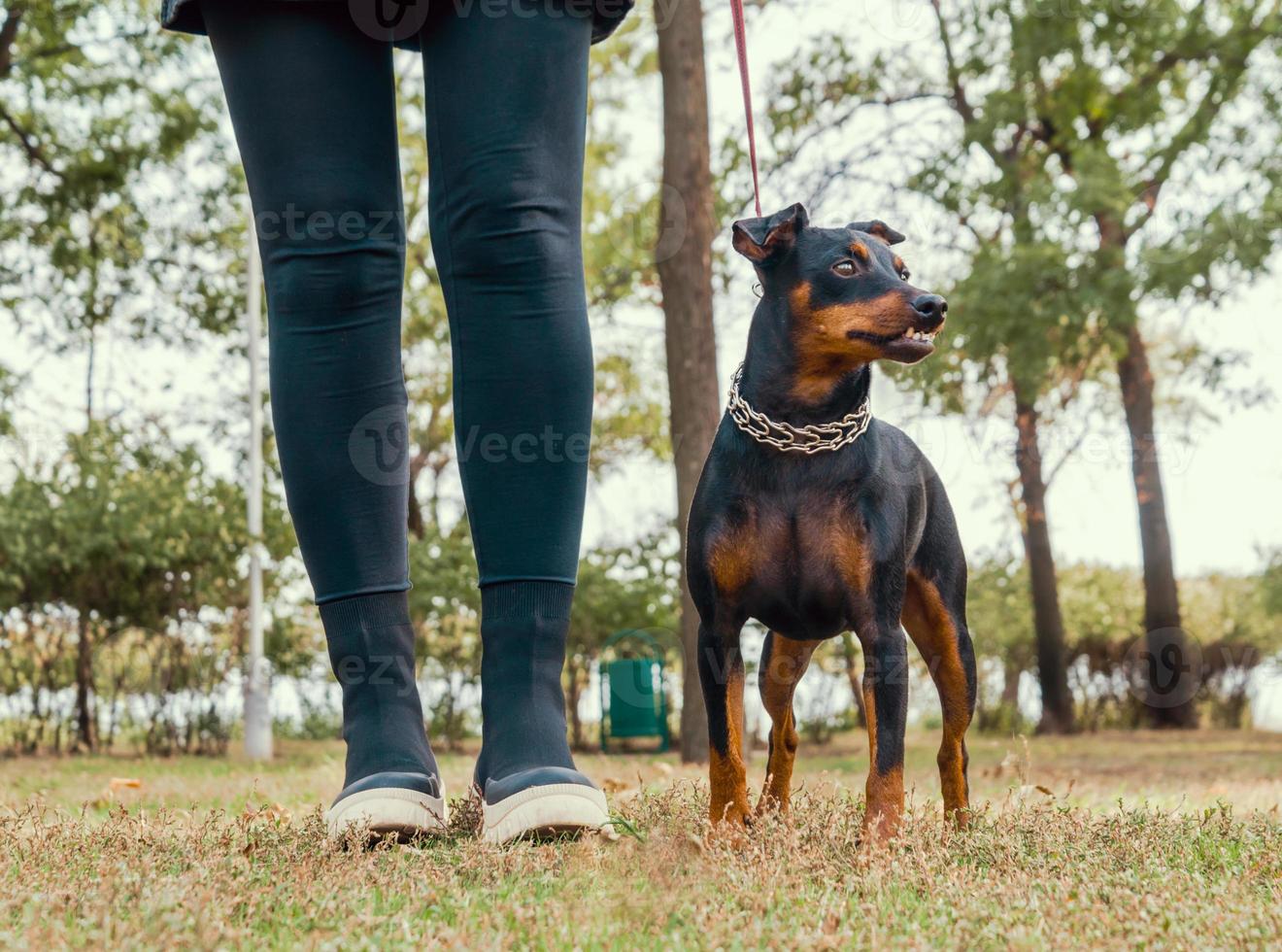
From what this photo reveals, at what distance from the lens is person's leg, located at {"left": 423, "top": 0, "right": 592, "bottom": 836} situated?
2.42 m

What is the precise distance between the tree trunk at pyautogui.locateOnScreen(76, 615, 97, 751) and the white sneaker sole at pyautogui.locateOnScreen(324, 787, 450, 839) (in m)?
10.1

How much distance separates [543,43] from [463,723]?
10.3m

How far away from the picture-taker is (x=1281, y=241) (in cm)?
1061

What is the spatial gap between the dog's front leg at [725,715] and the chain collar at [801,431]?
0.38 meters

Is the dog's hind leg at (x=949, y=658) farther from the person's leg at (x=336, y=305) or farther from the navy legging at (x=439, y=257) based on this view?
the person's leg at (x=336, y=305)

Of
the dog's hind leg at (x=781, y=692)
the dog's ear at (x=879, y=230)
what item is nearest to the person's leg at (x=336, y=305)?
the dog's hind leg at (x=781, y=692)

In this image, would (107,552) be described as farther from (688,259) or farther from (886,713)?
(886,713)

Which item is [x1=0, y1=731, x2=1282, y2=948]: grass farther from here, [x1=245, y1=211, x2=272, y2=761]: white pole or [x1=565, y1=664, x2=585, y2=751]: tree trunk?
Result: [x1=565, y1=664, x2=585, y2=751]: tree trunk

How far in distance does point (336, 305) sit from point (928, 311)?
1.17 meters

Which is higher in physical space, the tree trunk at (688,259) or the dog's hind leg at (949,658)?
the tree trunk at (688,259)

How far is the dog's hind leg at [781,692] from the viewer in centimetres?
288

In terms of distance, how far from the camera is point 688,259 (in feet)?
27.6

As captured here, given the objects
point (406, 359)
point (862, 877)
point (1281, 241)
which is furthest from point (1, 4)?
point (862, 877)

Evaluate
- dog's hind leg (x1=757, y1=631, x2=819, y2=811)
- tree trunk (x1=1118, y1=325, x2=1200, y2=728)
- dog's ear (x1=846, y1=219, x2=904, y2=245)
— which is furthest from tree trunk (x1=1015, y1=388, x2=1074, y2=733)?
dog's hind leg (x1=757, y1=631, x2=819, y2=811)
